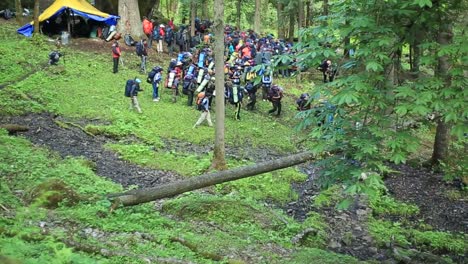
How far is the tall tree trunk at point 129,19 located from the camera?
25.5 meters

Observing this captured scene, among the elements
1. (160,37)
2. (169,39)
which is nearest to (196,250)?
(160,37)

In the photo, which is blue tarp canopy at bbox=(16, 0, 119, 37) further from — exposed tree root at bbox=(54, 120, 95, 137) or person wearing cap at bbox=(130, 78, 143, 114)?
exposed tree root at bbox=(54, 120, 95, 137)

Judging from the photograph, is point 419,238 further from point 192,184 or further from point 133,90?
point 133,90

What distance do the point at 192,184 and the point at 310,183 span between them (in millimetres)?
5329

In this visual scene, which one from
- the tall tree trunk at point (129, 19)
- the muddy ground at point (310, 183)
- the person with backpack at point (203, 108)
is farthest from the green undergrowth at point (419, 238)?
the tall tree trunk at point (129, 19)

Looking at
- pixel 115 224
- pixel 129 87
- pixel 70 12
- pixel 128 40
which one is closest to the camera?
pixel 115 224

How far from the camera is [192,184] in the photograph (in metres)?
9.10

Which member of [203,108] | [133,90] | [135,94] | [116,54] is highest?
[116,54]

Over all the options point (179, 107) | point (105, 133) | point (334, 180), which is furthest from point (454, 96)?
point (179, 107)

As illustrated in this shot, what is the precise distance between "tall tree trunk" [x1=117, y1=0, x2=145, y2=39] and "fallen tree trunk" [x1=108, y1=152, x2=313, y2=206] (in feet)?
58.5

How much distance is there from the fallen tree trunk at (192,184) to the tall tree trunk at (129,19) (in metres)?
17.8

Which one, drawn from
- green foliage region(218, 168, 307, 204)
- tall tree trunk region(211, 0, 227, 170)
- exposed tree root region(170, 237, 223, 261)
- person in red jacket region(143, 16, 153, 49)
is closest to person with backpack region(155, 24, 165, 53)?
person in red jacket region(143, 16, 153, 49)

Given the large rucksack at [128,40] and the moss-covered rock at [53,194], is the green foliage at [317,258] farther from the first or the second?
the large rucksack at [128,40]

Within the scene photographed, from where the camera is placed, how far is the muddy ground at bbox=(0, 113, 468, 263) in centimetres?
995
